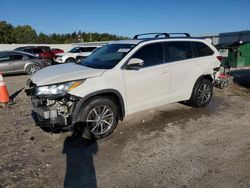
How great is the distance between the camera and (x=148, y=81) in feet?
16.9

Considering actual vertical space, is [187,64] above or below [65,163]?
above

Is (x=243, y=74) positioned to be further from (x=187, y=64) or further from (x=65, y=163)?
(x=65, y=163)

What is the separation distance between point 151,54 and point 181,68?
0.89 meters

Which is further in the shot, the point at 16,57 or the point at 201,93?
the point at 16,57

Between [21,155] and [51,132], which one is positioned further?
[51,132]

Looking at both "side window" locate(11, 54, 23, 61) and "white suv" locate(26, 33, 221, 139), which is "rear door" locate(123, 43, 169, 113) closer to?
"white suv" locate(26, 33, 221, 139)

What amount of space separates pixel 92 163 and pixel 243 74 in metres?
10.6

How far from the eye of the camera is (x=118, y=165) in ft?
12.6

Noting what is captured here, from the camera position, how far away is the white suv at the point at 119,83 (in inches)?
170

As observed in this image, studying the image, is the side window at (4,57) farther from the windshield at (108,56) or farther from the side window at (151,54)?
the side window at (151,54)

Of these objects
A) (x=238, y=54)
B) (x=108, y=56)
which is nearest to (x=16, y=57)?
(x=108, y=56)

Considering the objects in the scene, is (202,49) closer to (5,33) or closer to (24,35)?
(5,33)

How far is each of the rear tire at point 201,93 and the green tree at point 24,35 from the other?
7151 centimetres

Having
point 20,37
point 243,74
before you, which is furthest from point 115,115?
point 20,37
